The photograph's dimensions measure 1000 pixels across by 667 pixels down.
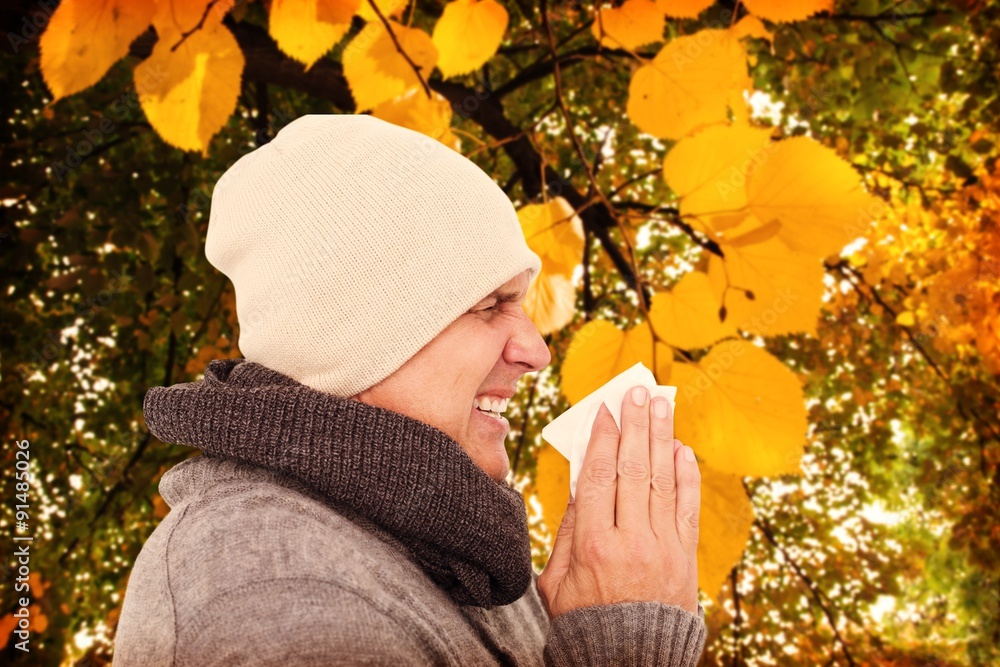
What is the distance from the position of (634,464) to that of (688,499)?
0.40ft

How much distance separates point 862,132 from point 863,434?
9.65 ft

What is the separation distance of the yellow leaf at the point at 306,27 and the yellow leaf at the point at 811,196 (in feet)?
2.63

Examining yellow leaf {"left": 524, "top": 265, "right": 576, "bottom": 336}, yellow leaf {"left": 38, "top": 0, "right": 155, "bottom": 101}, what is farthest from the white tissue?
→ yellow leaf {"left": 38, "top": 0, "right": 155, "bottom": 101}

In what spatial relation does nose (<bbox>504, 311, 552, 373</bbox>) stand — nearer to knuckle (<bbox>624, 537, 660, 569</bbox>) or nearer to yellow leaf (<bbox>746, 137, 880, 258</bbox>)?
knuckle (<bbox>624, 537, 660, 569</bbox>)

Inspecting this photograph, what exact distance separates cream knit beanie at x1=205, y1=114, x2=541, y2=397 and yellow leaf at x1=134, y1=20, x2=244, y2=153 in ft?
0.36

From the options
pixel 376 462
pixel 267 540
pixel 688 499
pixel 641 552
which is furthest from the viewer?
pixel 688 499

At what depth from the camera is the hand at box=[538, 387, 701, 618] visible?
1.12 m

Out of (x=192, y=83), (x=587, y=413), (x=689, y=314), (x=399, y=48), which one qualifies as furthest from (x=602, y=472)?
(x=192, y=83)

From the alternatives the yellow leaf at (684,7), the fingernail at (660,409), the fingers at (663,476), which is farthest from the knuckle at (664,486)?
the yellow leaf at (684,7)

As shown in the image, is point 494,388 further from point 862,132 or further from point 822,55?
point 862,132

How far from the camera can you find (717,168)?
1275 mm

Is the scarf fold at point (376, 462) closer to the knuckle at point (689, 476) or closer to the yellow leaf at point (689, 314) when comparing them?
the knuckle at point (689, 476)

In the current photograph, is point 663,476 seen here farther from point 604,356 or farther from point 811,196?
point 811,196

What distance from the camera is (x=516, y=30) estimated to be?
490 cm
